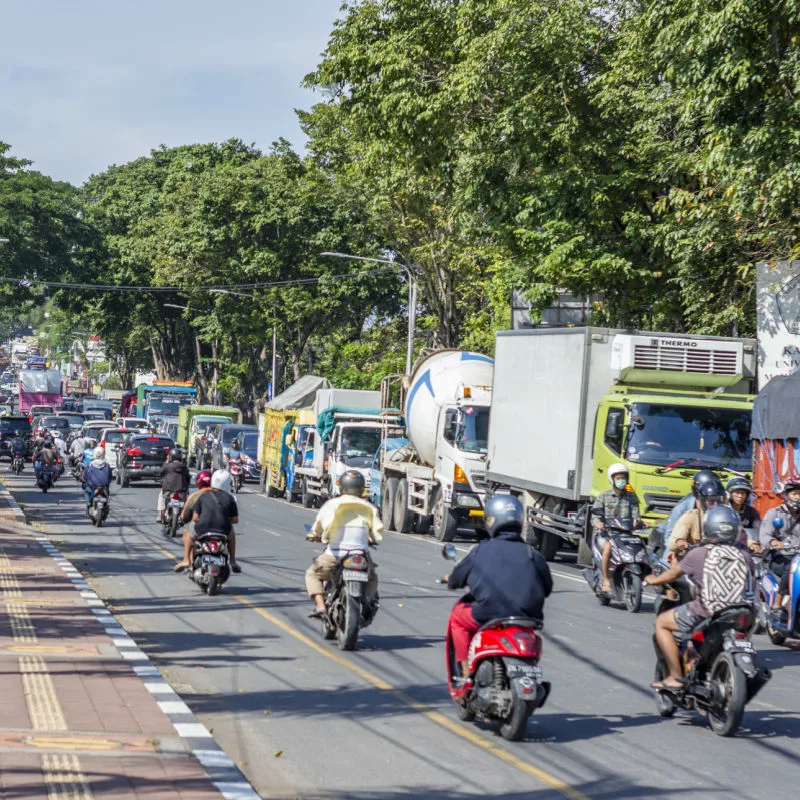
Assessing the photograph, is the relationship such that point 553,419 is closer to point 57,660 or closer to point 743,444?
point 743,444

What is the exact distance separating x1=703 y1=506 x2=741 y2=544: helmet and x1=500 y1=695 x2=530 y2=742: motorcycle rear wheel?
1.73 m

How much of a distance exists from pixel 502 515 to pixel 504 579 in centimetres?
44

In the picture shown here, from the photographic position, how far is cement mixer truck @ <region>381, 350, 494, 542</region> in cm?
2767

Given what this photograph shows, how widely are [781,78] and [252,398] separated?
2206 inches

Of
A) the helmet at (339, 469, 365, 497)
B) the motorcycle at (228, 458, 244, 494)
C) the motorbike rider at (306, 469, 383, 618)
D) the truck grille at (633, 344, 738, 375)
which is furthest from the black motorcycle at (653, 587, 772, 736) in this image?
the motorcycle at (228, 458, 244, 494)

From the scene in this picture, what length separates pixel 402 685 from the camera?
36.7 feet

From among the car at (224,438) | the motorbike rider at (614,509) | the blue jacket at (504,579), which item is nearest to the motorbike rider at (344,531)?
the blue jacket at (504,579)

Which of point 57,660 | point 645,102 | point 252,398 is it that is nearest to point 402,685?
point 57,660

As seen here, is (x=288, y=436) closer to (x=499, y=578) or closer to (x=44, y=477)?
(x=44, y=477)

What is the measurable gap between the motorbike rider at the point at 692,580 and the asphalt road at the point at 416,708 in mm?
477

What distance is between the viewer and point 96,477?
1134 inches

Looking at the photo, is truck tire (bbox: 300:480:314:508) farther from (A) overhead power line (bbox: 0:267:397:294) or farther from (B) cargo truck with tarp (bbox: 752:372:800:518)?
(B) cargo truck with tarp (bbox: 752:372:800:518)

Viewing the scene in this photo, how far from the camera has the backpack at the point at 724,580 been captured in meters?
9.11

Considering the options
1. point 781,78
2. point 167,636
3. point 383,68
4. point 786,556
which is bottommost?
point 167,636
